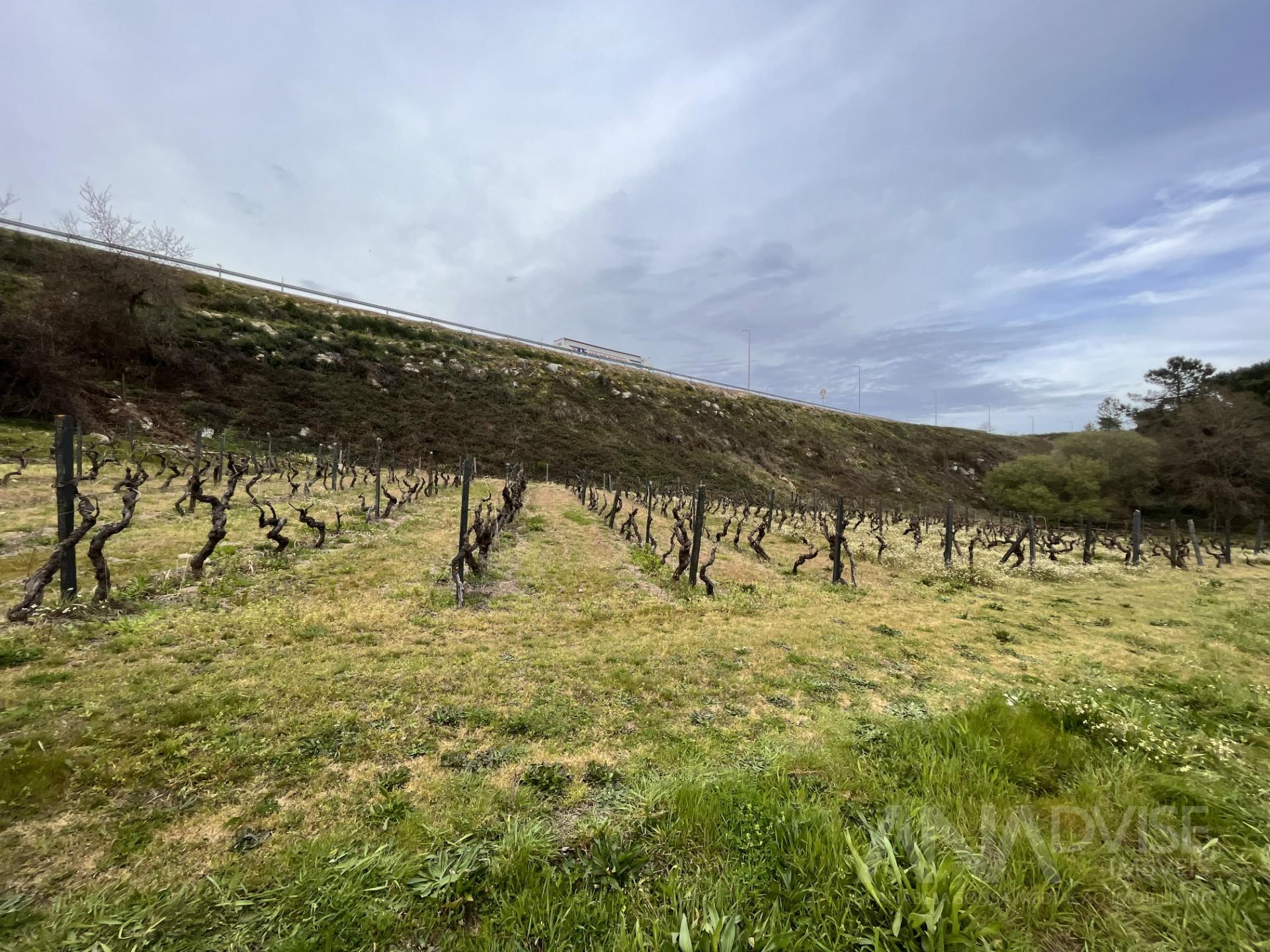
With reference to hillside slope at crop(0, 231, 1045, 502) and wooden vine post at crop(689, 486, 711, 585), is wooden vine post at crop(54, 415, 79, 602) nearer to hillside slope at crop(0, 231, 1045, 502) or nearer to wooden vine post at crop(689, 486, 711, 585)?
wooden vine post at crop(689, 486, 711, 585)

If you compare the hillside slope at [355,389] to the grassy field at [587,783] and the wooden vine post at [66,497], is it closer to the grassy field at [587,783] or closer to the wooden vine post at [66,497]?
the wooden vine post at [66,497]

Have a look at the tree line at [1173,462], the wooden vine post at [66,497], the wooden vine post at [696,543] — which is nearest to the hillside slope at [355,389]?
the tree line at [1173,462]

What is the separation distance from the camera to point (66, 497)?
23.3 feet

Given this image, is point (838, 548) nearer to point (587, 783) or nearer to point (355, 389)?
point (587, 783)

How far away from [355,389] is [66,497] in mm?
40588

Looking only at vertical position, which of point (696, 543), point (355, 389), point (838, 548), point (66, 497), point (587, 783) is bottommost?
point (587, 783)

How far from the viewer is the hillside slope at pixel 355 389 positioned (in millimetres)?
32156

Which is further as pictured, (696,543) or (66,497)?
(696,543)

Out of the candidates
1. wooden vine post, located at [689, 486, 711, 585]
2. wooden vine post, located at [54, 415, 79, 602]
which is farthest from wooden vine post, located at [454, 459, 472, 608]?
wooden vine post, located at [689, 486, 711, 585]

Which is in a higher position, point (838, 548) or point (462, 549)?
point (462, 549)

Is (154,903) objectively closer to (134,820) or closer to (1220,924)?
(134,820)

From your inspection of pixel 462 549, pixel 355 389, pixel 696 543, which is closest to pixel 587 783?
pixel 462 549

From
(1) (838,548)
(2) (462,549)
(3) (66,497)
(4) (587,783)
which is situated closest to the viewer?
(4) (587,783)

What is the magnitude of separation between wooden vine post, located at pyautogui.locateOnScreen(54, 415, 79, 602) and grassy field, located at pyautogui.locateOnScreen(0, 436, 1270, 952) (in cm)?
78
